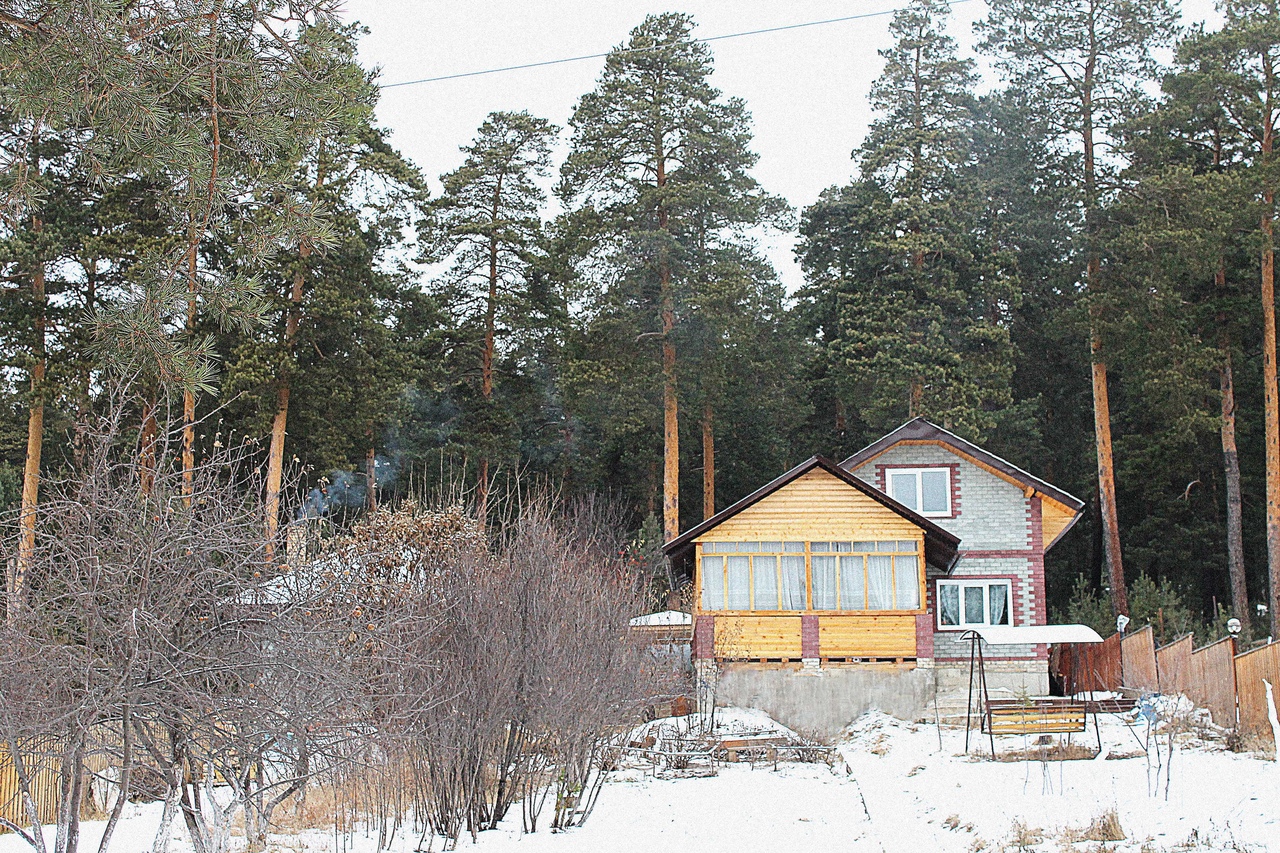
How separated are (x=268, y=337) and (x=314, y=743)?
70.5ft

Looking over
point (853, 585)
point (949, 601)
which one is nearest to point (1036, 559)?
point (949, 601)

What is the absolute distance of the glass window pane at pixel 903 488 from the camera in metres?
27.1

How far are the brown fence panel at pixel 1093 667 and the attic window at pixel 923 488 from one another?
171 inches

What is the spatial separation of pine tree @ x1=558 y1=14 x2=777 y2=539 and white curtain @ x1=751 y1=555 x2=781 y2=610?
26.4ft

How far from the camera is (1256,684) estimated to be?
15922 millimetres

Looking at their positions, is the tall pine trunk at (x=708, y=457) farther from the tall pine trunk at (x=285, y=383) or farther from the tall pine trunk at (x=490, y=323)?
the tall pine trunk at (x=285, y=383)

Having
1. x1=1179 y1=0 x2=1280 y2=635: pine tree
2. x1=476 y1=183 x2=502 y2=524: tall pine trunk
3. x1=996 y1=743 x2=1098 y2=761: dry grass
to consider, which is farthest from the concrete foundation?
x1=476 y1=183 x2=502 y2=524: tall pine trunk

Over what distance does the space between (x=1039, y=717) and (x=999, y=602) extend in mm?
8485

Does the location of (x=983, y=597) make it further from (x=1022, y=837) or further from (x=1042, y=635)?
(x=1022, y=837)

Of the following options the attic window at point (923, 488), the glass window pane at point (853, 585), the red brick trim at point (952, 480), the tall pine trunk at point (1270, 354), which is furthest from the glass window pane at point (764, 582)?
the tall pine trunk at point (1270, 354)

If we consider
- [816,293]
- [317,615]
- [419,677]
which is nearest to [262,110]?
[317,615]

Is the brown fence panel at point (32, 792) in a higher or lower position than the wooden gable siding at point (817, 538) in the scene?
lower

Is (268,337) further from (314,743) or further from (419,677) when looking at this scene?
(314,743)

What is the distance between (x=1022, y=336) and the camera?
1598 inches
